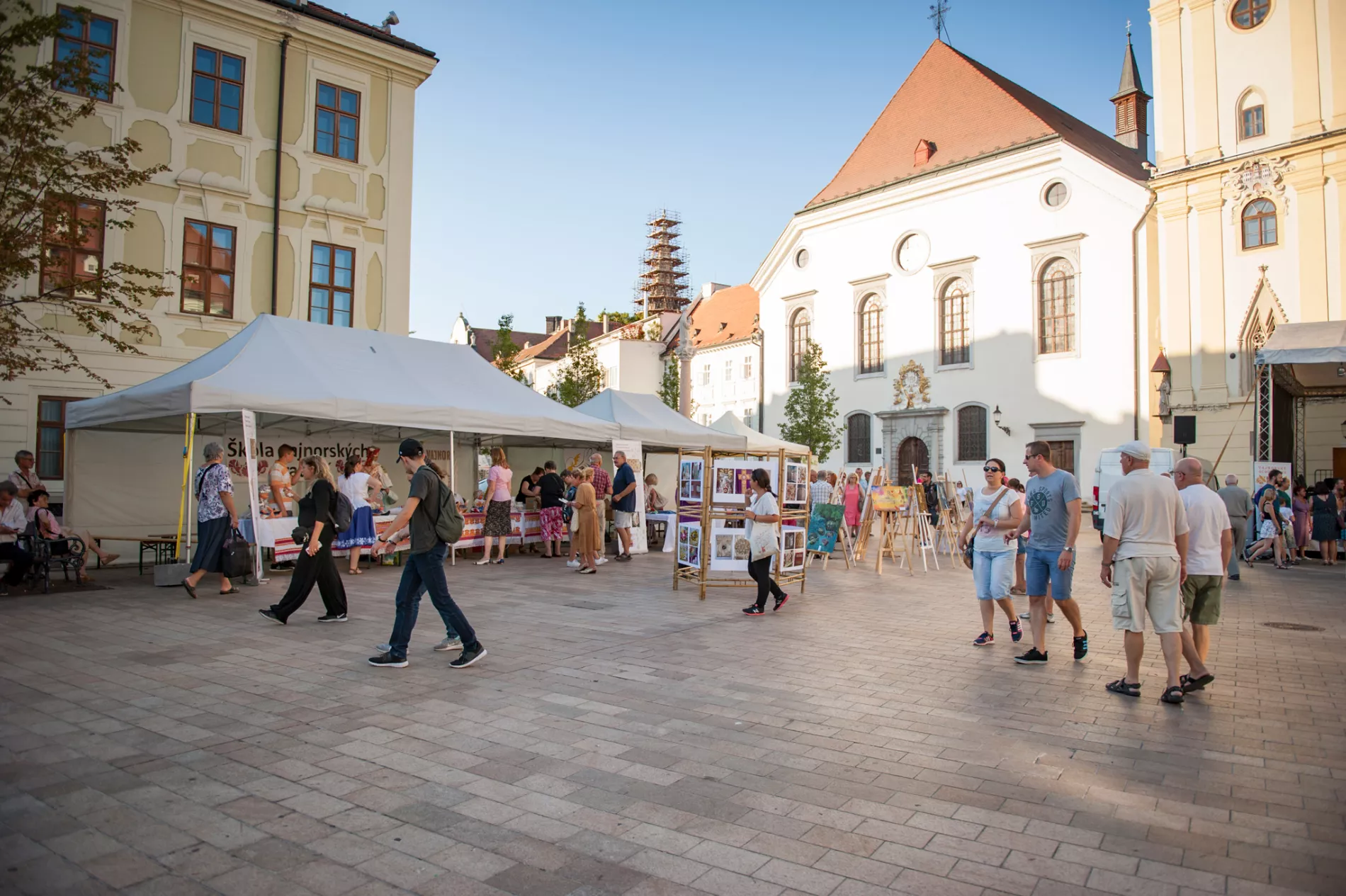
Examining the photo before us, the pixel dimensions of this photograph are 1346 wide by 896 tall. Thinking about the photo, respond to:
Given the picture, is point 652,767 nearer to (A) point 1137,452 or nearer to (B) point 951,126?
(A) point 1137,452

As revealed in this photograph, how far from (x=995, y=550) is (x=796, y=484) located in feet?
12.3

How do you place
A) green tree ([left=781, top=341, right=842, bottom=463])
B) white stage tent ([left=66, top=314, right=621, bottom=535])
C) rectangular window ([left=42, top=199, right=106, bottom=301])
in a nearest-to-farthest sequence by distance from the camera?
white stage tent ([left=66, top=314, right=621, bottom=535]) < rectangular window ([left=42, top=199, right=106, bottom=301]) < green tree ([left=781, top=341, right=842, bottom=463])

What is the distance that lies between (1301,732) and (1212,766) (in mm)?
1178

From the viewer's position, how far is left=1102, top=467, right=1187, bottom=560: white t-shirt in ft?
18.9

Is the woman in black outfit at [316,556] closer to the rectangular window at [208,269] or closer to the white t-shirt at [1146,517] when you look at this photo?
the white t-shirt at [1146,517]

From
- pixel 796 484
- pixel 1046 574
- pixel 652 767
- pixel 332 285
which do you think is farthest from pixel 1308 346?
pixel 332 285

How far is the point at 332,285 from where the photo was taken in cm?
1820

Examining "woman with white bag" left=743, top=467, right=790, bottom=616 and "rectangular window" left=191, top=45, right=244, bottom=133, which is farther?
"rectangular window" left=191, top=45, right=244, bottom=133

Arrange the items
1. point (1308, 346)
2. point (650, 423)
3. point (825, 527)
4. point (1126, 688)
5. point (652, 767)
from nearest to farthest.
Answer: point (652, 767), point (1126, 688), point (1308, 346), point (825, 527), point (650, 423)

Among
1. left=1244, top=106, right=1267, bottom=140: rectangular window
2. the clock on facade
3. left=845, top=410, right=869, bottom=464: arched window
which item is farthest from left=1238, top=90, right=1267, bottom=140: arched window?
left=845, top=410, right=869, bottom=464: arched window

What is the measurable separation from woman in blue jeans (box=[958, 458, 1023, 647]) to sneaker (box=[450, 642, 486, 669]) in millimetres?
4394

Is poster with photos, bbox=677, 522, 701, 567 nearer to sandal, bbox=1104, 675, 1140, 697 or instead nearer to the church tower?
sandal, bbox=1104, 675, 1140, 697

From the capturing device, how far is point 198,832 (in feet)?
11.5

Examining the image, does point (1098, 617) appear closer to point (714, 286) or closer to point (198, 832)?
point (198, 832)
